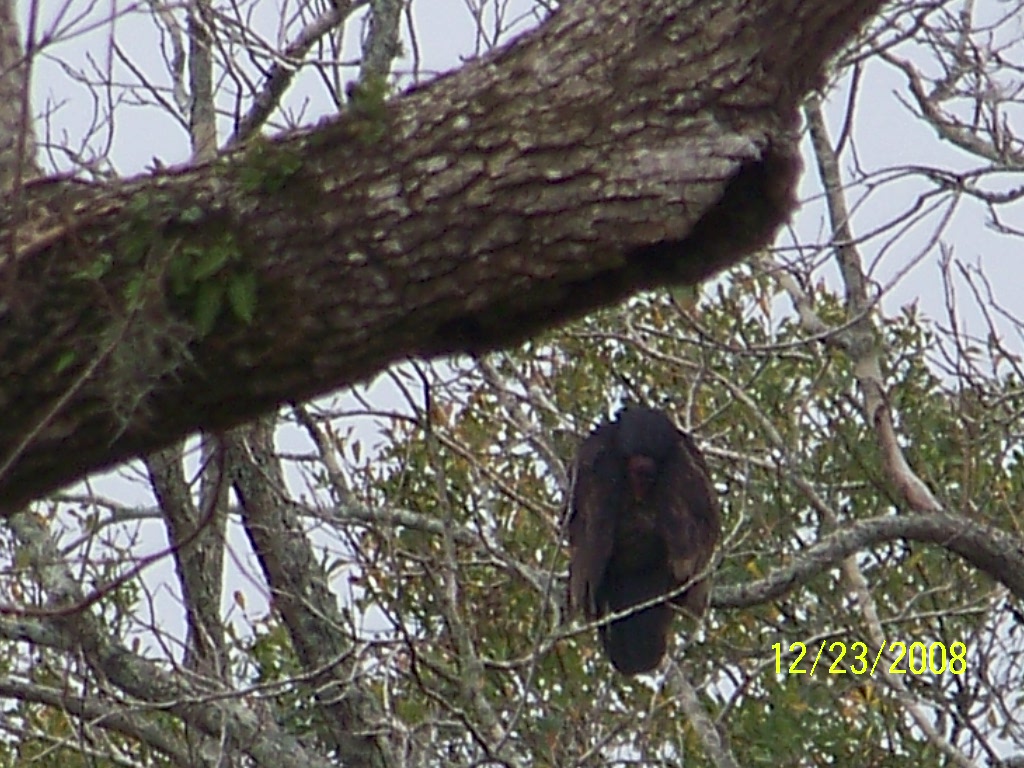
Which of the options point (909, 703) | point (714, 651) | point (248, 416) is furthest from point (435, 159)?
point (714, 651)

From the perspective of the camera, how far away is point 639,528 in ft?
14.0

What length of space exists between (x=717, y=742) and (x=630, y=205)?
2.67 metres

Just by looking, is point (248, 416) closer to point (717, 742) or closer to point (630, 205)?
point (630, 205)

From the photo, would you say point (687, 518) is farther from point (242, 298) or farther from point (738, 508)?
point (242, 298)

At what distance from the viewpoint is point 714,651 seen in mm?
5504

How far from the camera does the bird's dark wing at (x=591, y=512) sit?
414 centimetres

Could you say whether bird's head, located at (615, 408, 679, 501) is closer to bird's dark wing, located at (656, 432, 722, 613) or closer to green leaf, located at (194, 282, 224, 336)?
bird's dark wing, located at (656, 432, 722, 613)

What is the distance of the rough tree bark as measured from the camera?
172 centimetres

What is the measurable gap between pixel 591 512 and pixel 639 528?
17 centimetres

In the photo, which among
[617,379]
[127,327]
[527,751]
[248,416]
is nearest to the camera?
[127,327]

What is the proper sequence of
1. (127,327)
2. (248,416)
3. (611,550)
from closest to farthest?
(127,327), (248,416), (611,550)
